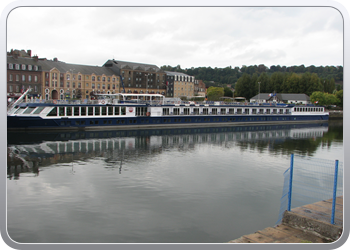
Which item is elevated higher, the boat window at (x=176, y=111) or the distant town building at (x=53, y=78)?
the distant town building at (x=53, y=78)

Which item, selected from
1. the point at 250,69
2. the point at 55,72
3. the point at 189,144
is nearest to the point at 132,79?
the point at 55,72

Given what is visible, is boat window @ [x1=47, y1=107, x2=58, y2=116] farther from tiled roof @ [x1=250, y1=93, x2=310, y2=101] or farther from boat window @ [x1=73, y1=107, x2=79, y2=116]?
tiled roof @ [x1=250, y1=93, x2=310, y2=101]

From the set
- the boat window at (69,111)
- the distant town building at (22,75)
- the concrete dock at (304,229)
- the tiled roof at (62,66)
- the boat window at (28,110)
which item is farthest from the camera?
the tiled roof at (62,66)

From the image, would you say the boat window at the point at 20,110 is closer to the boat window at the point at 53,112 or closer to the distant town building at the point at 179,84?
the boat window at the point at 53,112

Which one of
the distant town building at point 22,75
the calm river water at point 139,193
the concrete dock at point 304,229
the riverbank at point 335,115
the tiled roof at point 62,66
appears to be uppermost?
the tiled roof at point 62,66

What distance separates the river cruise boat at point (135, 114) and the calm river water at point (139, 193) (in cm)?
1284

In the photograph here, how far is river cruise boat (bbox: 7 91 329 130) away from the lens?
41656 mm

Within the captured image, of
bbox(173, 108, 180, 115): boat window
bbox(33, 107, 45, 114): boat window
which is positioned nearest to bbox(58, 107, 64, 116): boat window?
bbox(33, 107, 45, 114): boat window

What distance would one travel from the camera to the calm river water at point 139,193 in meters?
11.8

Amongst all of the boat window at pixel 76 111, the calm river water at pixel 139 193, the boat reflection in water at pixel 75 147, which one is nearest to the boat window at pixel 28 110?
the boat reflection in water at pixel 75 147

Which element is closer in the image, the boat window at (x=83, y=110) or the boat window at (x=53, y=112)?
the boat window at (x=53, y=112)

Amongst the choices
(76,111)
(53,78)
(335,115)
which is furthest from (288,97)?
(76,111)

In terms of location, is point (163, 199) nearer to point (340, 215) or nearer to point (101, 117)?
point (340, 215)

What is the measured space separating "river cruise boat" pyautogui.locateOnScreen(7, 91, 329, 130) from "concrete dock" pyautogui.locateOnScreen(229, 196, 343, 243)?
37.5 m
